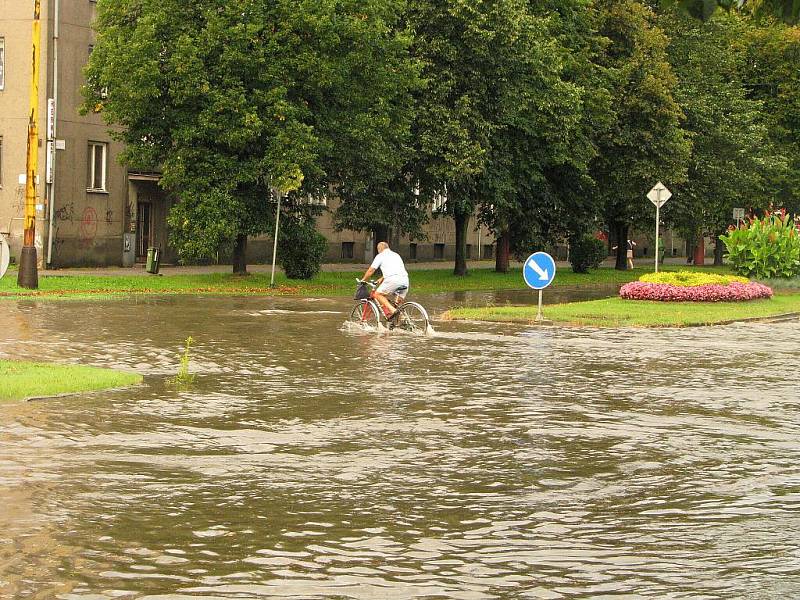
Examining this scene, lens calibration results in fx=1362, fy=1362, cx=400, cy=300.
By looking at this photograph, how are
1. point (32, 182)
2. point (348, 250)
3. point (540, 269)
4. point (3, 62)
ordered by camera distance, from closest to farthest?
point (540, 269) < point (32, 182) < point (3, 62) < point (348, 250)

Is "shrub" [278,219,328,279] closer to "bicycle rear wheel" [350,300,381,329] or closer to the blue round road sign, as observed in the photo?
the blue round road sign

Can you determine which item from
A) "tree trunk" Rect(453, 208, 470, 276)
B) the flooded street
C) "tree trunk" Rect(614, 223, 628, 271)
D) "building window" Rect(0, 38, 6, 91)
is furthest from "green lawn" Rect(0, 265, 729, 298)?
the flooded street

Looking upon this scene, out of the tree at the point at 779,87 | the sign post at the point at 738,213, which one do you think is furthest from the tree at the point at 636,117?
the tree at the point at 779,87

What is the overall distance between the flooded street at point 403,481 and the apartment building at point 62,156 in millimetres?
27695

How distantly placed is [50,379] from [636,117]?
45286mm

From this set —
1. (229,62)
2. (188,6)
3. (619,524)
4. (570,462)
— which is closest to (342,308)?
(229,62)

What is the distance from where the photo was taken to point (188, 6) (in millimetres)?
39562

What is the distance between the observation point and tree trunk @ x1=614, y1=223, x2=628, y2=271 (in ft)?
211

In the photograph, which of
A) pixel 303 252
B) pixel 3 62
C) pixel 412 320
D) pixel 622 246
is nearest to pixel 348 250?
pixel 622 246

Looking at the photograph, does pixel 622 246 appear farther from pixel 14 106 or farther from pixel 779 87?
pixel 14 106

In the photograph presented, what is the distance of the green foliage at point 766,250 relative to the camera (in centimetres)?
4372

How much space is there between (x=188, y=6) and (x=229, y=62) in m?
2.54

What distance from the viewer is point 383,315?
23.8m

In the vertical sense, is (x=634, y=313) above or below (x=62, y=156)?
below
